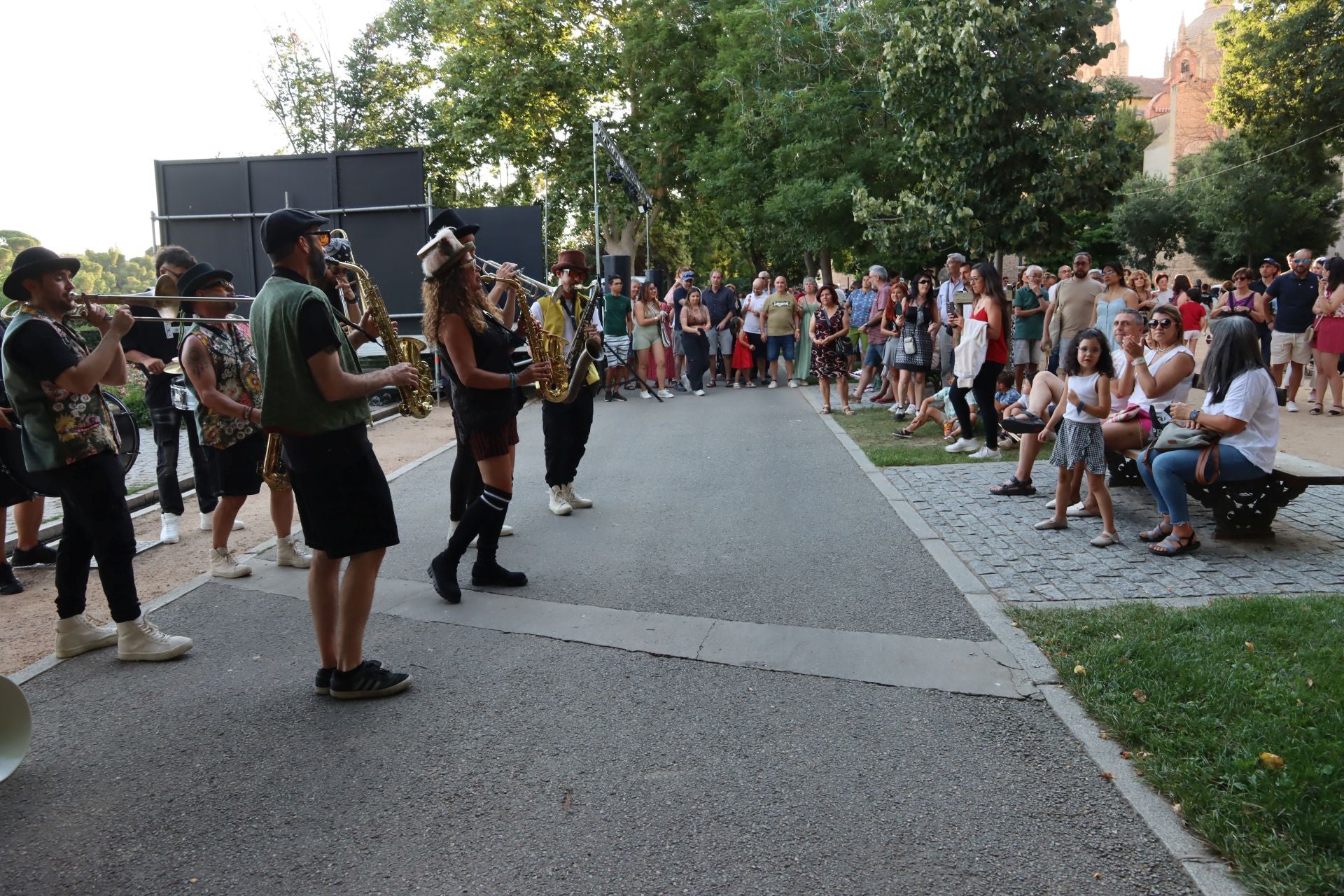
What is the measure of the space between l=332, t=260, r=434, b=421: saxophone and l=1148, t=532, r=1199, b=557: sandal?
4244mm

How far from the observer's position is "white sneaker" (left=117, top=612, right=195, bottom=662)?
15.0 ft

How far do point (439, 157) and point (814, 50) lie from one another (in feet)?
50.8

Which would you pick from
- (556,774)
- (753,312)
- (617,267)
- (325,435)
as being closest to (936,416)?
(753,312)

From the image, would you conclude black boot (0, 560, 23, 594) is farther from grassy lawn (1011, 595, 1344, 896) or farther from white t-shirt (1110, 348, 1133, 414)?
white t-shirt (1110, 348, 1133, 414)

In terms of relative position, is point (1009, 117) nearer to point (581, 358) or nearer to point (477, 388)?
point (581, 358)

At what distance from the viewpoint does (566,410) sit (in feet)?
23.7

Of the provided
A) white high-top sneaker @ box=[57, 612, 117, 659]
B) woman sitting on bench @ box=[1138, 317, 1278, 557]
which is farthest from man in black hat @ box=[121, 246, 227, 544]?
woman sitting on bench @ box=[1138, 317, 1278, 557]

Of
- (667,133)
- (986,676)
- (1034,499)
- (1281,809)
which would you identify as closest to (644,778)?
(986,676)

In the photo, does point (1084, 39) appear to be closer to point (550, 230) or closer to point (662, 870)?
point (662, 870)

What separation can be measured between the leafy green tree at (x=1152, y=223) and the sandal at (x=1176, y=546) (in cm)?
3999

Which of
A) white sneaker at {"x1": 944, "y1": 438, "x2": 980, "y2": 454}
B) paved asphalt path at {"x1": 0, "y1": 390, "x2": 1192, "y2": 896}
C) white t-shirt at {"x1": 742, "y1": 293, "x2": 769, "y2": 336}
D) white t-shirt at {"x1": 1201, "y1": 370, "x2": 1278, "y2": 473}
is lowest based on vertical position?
paved asphalt path at {"x1": 0, "y1": 390, "x2": 1192, "y2": 896}

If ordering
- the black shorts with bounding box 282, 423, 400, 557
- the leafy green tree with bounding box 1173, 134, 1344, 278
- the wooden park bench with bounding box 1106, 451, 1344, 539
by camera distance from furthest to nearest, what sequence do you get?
1. the leafy green tree with bounding box 1173, 134, 1344, 278
2. the wooden park bench with bounding box 1106, 451, 1344, 539
3. the black shorts with bounding box 282, 423, 400, 557

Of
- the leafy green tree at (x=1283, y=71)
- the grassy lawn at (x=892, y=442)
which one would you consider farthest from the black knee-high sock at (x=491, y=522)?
the leafy green tree at (x=1283, y=71)

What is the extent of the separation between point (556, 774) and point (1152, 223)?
4642cm
